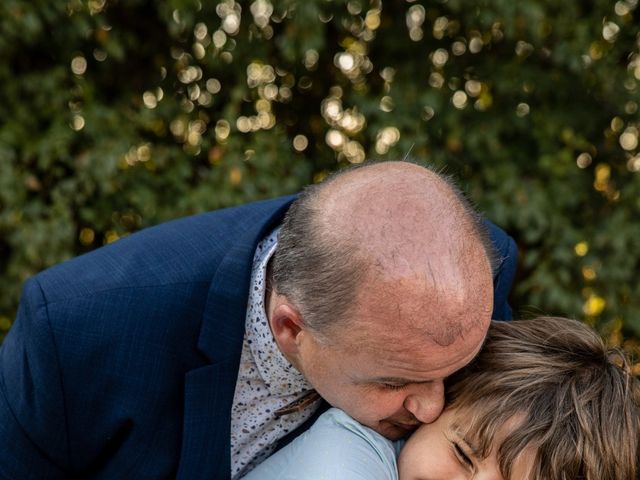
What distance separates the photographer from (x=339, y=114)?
4816mm

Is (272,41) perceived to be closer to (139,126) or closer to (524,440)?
(139,126)

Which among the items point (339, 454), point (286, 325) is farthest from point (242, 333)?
point (339, 454)

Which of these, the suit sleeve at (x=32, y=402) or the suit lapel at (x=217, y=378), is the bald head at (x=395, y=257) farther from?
the suit sleeve at (x=32, y=402)

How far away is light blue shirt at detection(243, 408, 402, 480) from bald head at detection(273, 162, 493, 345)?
14.7 inches

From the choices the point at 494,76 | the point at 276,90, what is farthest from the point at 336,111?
the point at 494,76

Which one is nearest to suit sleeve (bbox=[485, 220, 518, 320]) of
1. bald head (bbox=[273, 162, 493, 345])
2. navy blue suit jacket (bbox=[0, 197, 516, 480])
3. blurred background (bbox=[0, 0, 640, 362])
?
bald head (bbox=[273, 162, 493, 345])

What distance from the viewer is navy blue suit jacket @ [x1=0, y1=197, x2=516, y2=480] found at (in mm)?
2549

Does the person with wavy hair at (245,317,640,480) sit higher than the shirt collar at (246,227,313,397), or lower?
lower

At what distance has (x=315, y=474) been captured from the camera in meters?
2.44

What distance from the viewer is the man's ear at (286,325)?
7.91 feet

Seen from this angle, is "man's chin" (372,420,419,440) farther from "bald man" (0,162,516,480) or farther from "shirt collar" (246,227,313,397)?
"shirt collar" (246,227,313,397)

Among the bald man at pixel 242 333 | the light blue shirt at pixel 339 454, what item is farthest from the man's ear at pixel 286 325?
the light blue shirt at pixel 339 454

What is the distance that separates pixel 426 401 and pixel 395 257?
534 mm

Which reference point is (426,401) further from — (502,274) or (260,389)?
(502,274)
